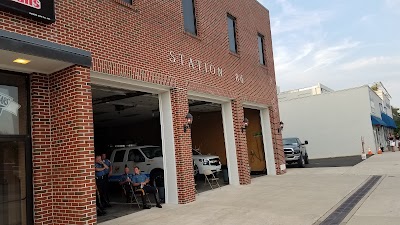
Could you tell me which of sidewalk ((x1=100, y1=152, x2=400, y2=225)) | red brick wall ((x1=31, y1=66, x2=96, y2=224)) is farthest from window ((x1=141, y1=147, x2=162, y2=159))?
red brick wall ((x1=31, y1=66, x2=96, y2=224))

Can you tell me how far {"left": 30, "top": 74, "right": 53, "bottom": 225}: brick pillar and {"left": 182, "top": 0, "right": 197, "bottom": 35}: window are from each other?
5.89 meters

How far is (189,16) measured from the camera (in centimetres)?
1249

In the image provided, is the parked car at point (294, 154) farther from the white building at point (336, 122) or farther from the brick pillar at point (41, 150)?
the brick pillar at point (41, 150)

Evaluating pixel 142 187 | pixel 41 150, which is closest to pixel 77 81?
pixel 41 150

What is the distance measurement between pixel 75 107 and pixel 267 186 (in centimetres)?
857

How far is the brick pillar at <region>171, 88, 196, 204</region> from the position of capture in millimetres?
10484

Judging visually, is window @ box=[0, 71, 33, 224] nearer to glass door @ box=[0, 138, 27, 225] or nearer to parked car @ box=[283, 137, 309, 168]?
glass door @ box=[0, 138, 27, 225]

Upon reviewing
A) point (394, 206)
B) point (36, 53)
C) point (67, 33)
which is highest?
point (67, 33)

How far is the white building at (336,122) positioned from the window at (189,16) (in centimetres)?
2425

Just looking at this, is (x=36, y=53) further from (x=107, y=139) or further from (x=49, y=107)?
(x=107, y=139)

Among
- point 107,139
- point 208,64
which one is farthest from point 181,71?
point 107,139

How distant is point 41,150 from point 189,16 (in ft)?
23.8

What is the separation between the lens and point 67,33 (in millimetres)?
7488

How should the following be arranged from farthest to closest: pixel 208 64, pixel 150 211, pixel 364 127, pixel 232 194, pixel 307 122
Result: pixel 307 122 < pixel 364 127 < pixel 208 64 < pixel 232 194 < pixel 150 211
